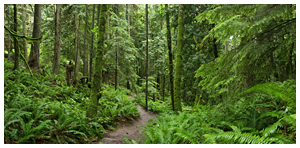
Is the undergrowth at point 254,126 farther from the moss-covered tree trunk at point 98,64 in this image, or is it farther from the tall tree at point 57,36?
the tall tree at point 57,36

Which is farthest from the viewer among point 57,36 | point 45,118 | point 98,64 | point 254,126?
point 57,36

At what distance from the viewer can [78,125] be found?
14.5 ft

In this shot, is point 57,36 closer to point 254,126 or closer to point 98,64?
point 98,64

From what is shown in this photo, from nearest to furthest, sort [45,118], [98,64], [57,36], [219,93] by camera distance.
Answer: [45,118]
[219,93]
[98,64]
[57,36]

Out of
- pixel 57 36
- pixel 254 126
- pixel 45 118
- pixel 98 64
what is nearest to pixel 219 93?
pixel 254 126

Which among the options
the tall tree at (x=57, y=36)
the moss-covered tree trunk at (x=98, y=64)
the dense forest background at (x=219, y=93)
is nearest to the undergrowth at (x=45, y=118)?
the dense forest background at (x=219, y=93)

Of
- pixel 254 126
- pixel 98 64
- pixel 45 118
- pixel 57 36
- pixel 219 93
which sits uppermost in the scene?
pixel 57 36

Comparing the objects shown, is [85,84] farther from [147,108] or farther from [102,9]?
[102,9]

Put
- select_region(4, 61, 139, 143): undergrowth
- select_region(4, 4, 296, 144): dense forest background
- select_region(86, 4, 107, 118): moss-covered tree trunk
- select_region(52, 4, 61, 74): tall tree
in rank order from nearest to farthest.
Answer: select_region(4, 4, 296, 144): dense forest background → select_region(4, 61, 139, 143): undergrowth → select_region(86, 4, 107, 118): moss-covered tree trunk → select_region(52, 4, 61, 74): tall tree

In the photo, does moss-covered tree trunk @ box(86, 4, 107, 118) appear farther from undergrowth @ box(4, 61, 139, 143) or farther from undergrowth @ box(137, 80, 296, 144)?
undergrowth @ box(137, 80, 296, 144)

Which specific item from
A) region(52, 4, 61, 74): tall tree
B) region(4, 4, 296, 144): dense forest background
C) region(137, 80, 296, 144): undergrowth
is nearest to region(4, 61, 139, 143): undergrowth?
region(4, 4, 296, 144): dense forest background

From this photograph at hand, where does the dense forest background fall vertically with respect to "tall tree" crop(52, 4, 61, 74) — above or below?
below

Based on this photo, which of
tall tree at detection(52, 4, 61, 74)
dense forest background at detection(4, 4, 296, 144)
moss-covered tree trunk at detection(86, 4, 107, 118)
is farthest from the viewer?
tall tree at detection(52, 4, 61, 74)
